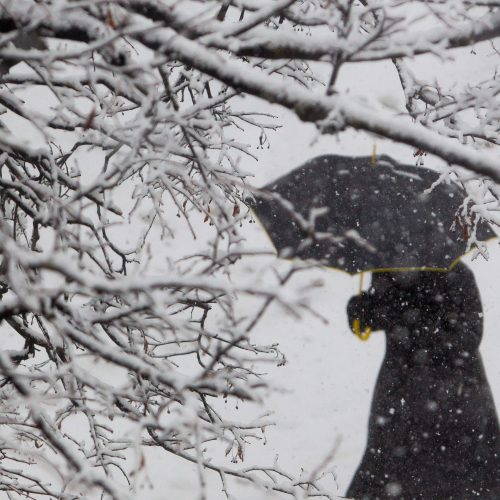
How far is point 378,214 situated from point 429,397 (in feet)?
7.18

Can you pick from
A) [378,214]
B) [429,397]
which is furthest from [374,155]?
[429,397]

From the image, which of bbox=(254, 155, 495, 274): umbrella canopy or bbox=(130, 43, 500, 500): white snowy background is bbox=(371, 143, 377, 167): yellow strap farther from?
bbox=(130, 43, 500, 500): white snowy background

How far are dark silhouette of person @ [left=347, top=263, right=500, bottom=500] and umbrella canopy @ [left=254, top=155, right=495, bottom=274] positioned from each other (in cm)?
135

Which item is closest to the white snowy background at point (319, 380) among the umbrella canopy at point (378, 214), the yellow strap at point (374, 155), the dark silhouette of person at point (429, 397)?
the dark silhouette of person at point (429, 397)

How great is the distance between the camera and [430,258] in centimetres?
467

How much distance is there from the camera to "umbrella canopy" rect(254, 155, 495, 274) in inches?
176

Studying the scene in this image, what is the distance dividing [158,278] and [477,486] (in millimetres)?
4682

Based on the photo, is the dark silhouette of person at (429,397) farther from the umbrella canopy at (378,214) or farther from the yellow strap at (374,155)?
the yellow strap at (374,155)

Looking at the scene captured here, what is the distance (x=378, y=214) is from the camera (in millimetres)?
4598

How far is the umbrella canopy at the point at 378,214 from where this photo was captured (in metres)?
4.46

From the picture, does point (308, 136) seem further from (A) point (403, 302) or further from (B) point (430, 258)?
(B) point (430, 258)

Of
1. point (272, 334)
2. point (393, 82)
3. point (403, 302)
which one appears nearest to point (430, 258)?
point (403, 302)

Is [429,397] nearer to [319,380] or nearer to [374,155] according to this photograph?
[319,380]

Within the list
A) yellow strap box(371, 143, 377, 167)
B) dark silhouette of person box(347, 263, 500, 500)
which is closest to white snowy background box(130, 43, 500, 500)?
dark silhouette of person box(347, 263, 500, 500)
